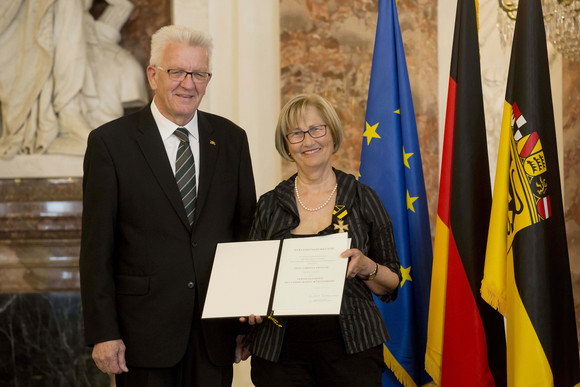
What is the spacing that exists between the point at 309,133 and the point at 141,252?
2.52ft

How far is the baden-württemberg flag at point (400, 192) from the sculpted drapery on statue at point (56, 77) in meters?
1.78

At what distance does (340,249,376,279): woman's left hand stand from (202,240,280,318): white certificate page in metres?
0.27

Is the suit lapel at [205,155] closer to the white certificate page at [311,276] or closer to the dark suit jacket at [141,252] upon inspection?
the dark suit jacket at [141,252]

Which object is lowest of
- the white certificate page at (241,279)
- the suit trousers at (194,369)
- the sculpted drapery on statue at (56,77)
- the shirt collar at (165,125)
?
the suit trousers at (194,369)

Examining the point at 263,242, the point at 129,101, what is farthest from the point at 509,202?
the point at 129,101

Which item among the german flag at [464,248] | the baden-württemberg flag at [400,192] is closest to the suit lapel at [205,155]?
the baden-württemberg flag at [400,192]

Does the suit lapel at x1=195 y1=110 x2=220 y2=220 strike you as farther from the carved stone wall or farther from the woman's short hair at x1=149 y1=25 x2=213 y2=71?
the carved stone wall

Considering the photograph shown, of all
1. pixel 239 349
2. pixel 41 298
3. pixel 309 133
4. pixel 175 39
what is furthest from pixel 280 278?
pixel 41 298

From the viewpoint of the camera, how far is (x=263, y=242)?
2.52 m

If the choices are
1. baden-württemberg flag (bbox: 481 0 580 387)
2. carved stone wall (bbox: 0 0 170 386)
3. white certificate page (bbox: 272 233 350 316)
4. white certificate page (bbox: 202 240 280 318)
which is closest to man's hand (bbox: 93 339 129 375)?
white certificate page (bbox: 202 240 280 318)

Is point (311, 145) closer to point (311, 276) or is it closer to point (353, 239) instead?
point (353, 239)

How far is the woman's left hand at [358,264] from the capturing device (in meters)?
2.37

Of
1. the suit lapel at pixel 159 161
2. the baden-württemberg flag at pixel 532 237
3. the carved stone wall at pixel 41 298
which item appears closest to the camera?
the suit lapel at pixel 159 161

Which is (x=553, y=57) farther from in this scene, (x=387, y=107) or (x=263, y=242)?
(x=263, y=242)
